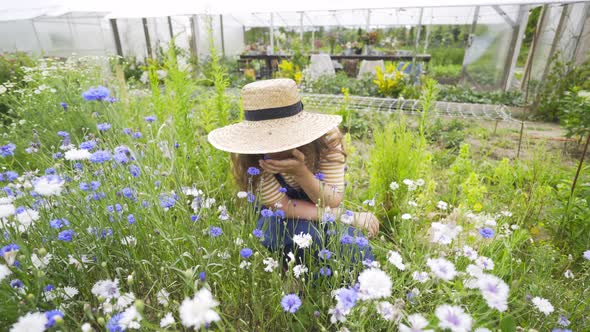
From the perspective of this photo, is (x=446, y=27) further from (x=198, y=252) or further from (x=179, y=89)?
(x=198, y=252)

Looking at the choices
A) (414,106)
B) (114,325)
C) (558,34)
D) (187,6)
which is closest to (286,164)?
(114,325)

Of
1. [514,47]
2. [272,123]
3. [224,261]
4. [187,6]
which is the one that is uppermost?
[187,6]

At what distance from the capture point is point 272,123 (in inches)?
45.8

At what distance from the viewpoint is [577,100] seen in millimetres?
2867

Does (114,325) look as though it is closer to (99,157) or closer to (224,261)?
(224,261)

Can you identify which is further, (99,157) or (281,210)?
(281,210)

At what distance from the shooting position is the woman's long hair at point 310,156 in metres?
1.27

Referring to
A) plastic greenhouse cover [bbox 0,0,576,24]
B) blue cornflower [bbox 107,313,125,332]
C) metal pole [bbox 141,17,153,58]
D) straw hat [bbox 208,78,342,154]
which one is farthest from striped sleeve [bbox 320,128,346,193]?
metal pole [bbox 141,17,153,58]

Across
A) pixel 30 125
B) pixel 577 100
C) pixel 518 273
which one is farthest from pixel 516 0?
pixel 30 125

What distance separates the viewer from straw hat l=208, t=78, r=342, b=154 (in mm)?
1114

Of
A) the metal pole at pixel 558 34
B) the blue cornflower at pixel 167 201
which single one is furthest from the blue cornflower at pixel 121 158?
the metal pole at pixel 558 34

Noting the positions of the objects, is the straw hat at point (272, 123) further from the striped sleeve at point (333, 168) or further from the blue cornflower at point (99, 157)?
the blue cornflower at point (99, 157)

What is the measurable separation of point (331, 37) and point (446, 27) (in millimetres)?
4189

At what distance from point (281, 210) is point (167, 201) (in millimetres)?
397
